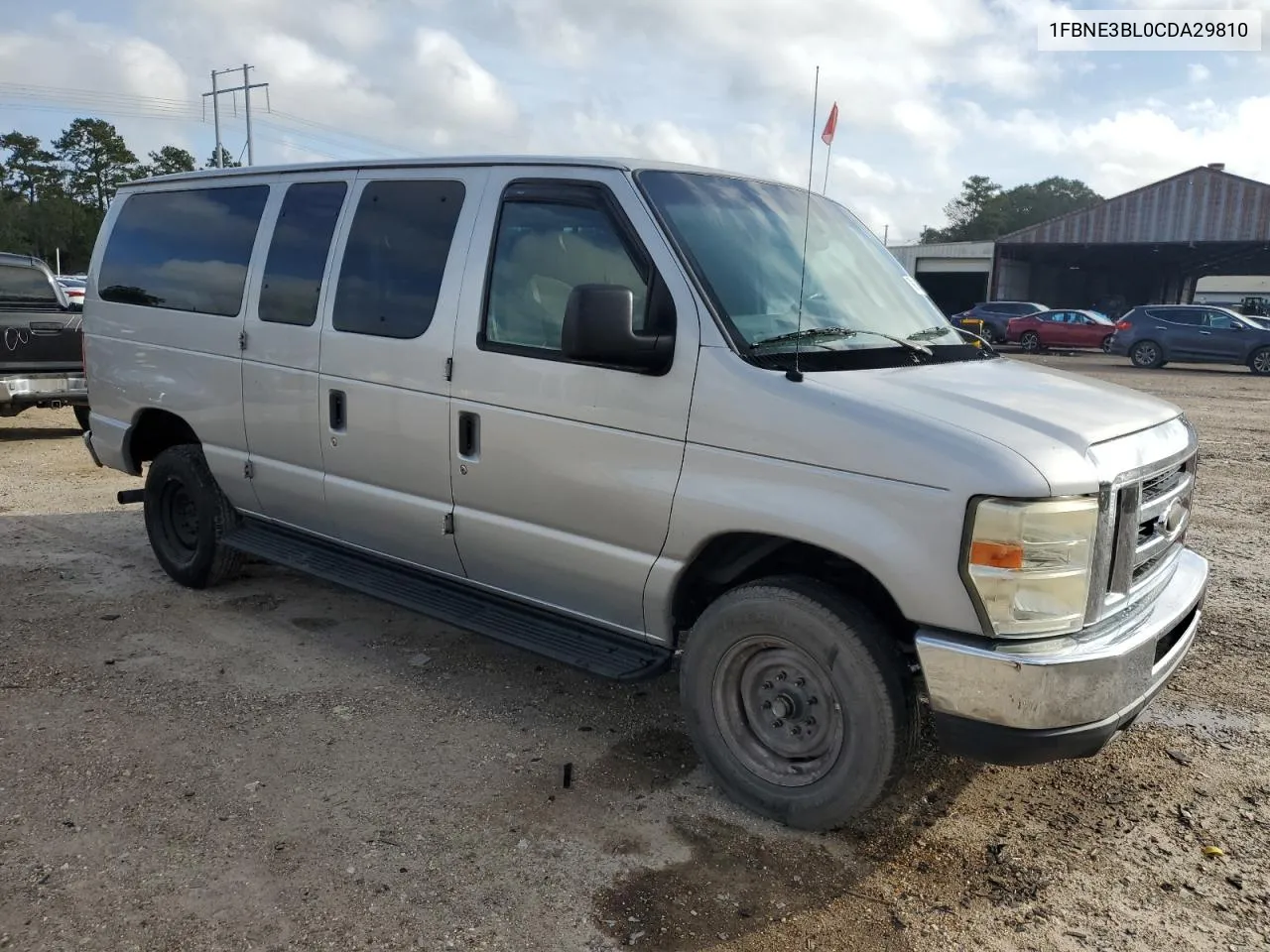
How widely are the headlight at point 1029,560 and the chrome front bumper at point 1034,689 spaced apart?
9cm

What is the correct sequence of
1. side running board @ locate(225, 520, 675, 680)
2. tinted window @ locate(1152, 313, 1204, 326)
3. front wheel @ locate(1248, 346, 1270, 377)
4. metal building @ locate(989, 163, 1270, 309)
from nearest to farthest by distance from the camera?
1. side running board @ locate(225, 520, 675, 680)
2. front wheel @ locate(1248, 346, 1270, 377)
3. tinted window @ locate(1152, 313, 1204, 326)
4. metal building @ locate(989, 163, 1270, 309)

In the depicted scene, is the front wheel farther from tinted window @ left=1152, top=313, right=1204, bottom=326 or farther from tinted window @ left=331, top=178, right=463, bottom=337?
tinted window @ left=331, top=178, right=463, bottom=337

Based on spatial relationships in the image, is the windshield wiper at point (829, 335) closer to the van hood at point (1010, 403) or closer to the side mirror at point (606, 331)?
the van hood at point (1010, 403)

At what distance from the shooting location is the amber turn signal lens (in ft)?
8.89

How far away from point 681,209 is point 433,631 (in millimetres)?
2614

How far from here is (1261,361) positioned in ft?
75.0

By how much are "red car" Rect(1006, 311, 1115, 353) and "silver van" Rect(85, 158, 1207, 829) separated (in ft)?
89.9

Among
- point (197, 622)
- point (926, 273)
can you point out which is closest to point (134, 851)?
point (197, 622)

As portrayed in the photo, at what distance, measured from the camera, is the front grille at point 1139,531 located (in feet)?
9.41

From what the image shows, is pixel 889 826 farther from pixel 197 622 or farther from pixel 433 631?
pixel 197 622

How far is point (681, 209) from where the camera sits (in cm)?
361

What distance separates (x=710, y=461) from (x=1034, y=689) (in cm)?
121

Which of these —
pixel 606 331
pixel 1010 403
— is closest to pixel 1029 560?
pixel 1010 403

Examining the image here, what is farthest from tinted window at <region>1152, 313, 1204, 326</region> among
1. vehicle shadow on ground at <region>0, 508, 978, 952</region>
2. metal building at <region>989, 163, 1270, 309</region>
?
vehicle shadow on ground at <region>0, 508, 978, 952</region>
